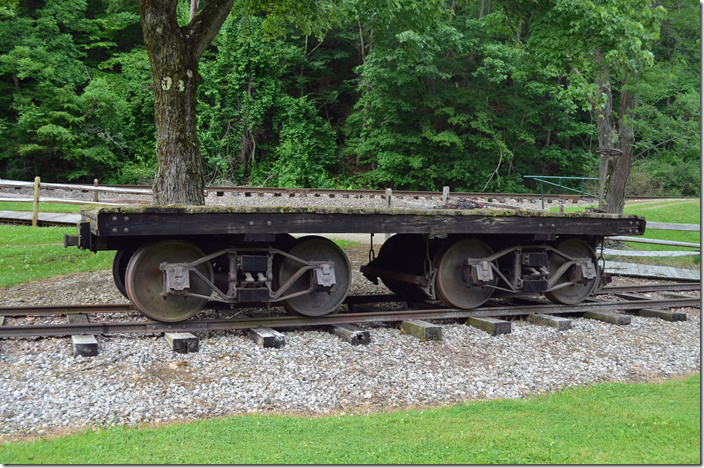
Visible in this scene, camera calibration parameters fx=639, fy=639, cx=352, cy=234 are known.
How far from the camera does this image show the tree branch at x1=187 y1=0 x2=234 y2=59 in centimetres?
928

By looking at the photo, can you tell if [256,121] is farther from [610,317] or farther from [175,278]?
[175,278]

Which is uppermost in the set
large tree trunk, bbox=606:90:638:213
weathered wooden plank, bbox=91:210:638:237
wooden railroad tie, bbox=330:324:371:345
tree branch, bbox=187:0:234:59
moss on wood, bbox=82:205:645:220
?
tree branch, bbox=187:0:234:59

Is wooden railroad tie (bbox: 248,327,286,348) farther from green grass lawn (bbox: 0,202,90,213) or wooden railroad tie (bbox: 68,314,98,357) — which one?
green grass lawn (bbox: 0,202,90,213)

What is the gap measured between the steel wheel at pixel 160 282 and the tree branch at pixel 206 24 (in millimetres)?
3607

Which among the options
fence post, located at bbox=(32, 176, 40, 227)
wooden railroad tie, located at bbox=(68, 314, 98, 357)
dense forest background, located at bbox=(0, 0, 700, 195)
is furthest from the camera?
dense forest background, located at bbox=(0, 0, 700, 195)

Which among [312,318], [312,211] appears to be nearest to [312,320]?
[312,318]

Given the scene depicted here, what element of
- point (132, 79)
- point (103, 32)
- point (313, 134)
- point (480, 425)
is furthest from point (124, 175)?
point (480, 425)

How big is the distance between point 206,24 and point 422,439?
7239 mm

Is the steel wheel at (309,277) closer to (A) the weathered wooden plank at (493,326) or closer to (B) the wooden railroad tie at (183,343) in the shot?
(B) the wooden railroad tie at (183,343)

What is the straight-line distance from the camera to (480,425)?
4.76 meters

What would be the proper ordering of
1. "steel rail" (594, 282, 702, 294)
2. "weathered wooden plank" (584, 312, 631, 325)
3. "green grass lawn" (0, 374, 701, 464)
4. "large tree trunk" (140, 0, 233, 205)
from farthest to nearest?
"steel rail" (594, 282, 702, 294), "large tree trunk" (140, 0, 233, 205), "weathered wooden plank" (584, 312, 631, 325), "green grass lawn" (0, 374, 701, 464)

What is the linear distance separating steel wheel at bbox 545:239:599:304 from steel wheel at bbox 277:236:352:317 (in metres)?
3.28

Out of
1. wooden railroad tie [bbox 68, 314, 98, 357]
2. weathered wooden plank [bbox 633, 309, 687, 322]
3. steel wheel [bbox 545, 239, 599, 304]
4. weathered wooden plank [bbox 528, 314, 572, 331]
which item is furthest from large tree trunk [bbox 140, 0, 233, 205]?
weathered wooden plank [bbox 633, 309, 687, 322]

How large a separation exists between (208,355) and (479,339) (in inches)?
122
